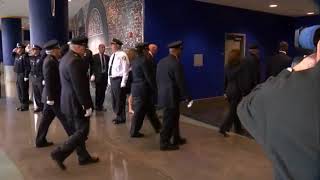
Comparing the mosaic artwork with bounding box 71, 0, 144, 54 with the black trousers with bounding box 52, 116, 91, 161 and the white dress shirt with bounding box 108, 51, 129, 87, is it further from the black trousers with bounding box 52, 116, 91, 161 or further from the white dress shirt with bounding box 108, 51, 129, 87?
the black trousers with bounding box 52, 116, 91, 161

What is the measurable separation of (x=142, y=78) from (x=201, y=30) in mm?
4023

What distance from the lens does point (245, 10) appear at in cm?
965

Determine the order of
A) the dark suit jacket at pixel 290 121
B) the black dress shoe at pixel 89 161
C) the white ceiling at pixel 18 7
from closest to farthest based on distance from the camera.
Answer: the dark suit jacket at pixel 290 121
the black dress shoe at pixel 89 161
the white ceiling at pixel 18 7

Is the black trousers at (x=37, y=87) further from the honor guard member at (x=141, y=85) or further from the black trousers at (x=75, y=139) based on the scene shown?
the black trousers at (x=75, y=139)

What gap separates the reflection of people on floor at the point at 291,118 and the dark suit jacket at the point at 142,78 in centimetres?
377

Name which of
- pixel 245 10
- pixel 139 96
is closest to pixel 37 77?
pixel 139 96

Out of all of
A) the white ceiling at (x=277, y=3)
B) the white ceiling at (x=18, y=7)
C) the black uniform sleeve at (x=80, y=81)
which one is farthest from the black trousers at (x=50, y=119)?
the white ceiling at (x=18, y=7)

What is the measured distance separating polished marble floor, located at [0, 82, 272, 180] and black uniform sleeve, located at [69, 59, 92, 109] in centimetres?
78

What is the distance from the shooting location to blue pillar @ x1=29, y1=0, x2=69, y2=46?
6.93 m

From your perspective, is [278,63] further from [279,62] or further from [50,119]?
[50,119]

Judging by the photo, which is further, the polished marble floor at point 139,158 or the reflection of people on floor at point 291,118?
the polished marble floor at point 139,158

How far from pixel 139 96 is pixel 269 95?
3.97 meters

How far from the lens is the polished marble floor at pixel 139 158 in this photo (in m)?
3.64

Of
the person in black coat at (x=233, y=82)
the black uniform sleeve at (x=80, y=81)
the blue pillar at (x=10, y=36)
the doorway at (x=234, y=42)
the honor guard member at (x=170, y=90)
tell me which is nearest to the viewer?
the black uniform sleeve at (x=80, y=81)
